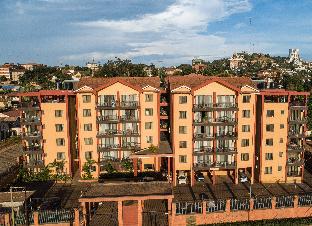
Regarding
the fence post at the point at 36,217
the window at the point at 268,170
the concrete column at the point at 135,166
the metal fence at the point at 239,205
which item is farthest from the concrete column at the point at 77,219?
the window at the point at 268,170

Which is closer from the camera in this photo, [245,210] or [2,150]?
[245,210]

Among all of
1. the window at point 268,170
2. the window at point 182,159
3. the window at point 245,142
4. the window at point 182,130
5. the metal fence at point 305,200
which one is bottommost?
the metal fence at point 305,200

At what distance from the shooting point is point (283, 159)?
5725 centimetres

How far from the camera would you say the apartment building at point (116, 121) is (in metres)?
57.5

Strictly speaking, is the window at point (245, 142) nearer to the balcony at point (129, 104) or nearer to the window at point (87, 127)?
the balcony at point (129, 104)

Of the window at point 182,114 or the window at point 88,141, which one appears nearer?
the window at point 182,114

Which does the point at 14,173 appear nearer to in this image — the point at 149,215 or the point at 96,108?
the point at 96,108

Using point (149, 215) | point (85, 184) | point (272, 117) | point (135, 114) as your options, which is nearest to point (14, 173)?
point (85, 184)

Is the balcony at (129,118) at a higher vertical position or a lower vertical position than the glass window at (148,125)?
higher

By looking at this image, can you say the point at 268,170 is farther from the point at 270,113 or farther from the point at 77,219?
the point at 77,219

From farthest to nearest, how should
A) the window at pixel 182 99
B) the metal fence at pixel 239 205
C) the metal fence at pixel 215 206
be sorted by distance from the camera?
the window at pixel 182 99 → the metal fence at pixel 239 205 → the metal fence at pixel 215 206

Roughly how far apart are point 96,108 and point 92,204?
1738 cm

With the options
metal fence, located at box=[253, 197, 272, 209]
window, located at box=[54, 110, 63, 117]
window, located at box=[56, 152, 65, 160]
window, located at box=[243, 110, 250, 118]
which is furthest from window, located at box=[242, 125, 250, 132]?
window, located at box=[56, 152, 65, 160]

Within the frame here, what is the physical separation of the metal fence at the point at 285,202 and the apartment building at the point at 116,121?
2019 cm
